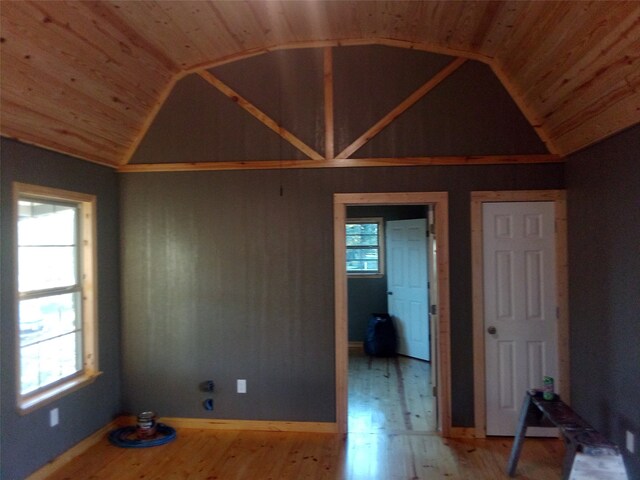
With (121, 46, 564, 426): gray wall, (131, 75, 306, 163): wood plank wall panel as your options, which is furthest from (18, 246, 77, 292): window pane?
(131, 75, 306, 163): wood plank wall panel

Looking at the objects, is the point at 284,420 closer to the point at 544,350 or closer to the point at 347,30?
the point at 544,350

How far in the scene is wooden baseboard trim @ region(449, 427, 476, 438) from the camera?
402 cm

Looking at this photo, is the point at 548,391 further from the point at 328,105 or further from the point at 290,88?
the point at 290,88

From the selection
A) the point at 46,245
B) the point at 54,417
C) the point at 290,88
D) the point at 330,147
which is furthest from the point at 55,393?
the point at 290,88

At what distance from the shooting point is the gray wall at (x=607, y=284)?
2971 mm

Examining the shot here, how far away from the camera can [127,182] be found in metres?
4.42

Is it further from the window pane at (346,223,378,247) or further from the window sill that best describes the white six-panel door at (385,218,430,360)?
the window sill

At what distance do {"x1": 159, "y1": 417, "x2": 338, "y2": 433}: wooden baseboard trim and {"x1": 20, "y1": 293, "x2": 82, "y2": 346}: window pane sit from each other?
125 cm

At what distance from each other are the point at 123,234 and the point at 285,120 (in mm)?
1864

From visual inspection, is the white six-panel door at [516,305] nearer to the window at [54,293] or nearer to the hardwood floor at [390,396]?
the hardwood floor at [390,396]

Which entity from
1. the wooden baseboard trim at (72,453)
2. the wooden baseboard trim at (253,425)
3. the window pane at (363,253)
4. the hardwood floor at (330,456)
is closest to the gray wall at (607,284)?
the hardwood floor at (330,456)

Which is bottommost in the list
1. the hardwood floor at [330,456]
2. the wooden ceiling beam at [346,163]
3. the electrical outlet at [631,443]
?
the hardwood floor at [330,456]

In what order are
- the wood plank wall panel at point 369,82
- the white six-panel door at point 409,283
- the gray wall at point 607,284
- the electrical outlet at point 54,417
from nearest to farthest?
1. the gray wall at point 607,284
2. the electrical outlet at point 54,417
3. the wood plank wall panel at point 369,82
4. the white six-panel door at point 409,283

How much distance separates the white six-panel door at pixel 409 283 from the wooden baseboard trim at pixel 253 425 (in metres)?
2.69
